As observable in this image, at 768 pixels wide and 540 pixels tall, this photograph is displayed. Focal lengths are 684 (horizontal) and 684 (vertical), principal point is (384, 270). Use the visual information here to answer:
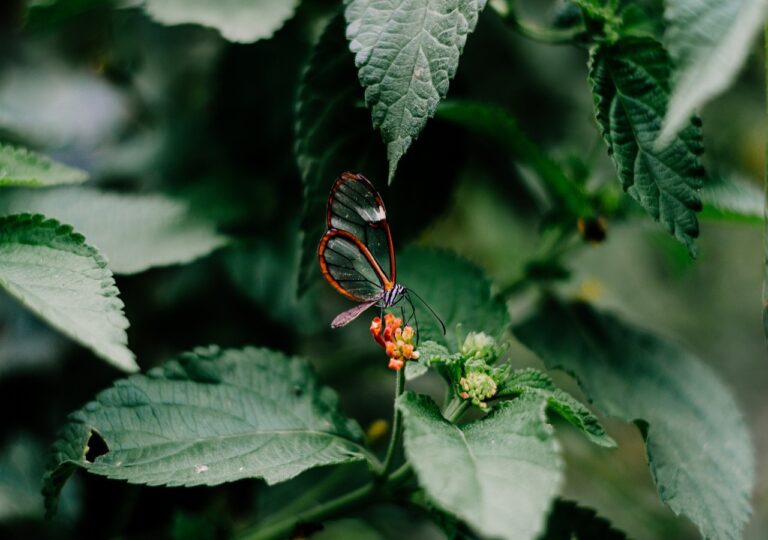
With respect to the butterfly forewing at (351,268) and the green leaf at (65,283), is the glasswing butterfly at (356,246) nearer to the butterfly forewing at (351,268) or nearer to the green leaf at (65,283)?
the butterfly forewing at (351,268)

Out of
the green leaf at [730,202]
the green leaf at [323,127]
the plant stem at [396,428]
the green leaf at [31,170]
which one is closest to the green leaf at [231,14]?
the green leaf at [323,127]

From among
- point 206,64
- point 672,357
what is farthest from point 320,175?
point 206,64

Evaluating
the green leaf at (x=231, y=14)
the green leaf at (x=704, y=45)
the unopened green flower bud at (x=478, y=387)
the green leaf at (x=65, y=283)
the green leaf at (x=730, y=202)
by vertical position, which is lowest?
the unopened green flower bud at (x=478, y=387)

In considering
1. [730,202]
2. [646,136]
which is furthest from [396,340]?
[730,202]

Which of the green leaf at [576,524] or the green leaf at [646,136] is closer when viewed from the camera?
the green leaf at [646,136]

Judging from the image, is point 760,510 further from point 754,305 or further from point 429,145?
point 429,145

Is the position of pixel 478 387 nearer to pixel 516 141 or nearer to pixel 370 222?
pixel 370 222

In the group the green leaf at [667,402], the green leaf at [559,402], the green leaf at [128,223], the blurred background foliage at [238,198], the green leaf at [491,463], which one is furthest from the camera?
the blurred background foliage at [238,198]
